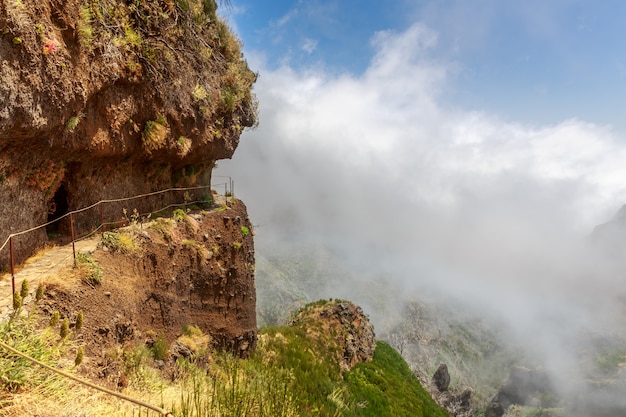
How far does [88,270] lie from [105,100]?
5.00m

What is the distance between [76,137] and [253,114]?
438 inches

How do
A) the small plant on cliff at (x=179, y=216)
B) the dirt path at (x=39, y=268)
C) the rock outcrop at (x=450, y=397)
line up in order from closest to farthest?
the dirt path at (x=39, y=268) → the small plant on cliff at (x=179, y=216) → the rock outcrop at (x=450, y=397)

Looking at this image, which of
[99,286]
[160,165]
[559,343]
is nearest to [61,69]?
[99,286]

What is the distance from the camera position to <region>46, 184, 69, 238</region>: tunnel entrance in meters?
10.8

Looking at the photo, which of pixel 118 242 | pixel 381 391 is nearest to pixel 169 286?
pixel 118 242

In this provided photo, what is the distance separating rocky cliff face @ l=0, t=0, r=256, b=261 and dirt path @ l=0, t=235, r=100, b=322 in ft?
1.39

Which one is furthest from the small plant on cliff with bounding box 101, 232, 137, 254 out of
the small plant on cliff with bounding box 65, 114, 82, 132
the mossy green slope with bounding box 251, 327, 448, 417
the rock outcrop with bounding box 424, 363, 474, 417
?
the rock outcrop with bounding box 424, 363, 474, 417

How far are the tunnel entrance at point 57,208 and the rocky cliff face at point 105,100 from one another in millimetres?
74

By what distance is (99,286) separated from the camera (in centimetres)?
838

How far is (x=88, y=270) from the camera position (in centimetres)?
827

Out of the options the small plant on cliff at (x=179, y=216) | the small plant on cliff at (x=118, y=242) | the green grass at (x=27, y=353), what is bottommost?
the green grass at (x=27, y=353)

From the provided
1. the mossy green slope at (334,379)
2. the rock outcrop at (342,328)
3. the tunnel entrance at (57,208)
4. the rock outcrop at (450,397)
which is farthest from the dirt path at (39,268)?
the rock outcrop at (450,397)

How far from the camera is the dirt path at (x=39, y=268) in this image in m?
6.94

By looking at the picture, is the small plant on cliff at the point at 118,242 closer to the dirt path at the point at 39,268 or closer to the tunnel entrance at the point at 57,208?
the dirt path at the point at 39,268
